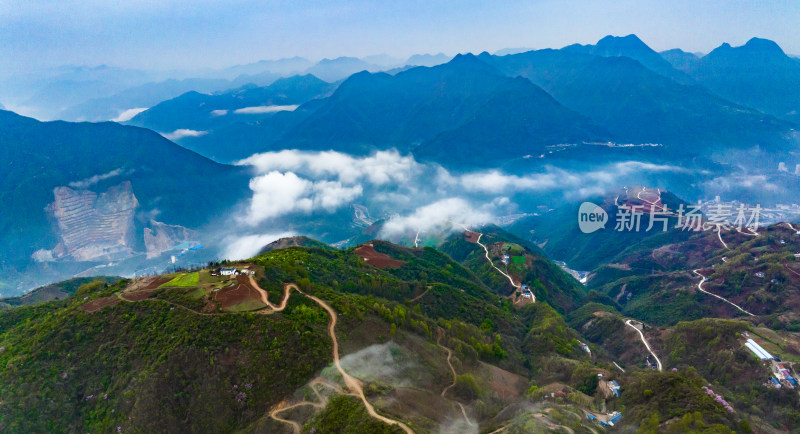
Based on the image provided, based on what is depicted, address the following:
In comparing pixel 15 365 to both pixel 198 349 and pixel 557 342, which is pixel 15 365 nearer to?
pixel 198 349

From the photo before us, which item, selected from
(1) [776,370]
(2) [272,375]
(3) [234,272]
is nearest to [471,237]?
(1) [776,370]

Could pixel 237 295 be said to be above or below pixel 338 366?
above

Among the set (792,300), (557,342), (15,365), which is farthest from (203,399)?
(792,300)

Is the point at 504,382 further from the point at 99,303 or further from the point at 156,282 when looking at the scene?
the point at 99,303

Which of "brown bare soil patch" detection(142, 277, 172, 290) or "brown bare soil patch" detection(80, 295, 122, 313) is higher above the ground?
"brown bare soil patch" detection(142, 277, 172, 290)

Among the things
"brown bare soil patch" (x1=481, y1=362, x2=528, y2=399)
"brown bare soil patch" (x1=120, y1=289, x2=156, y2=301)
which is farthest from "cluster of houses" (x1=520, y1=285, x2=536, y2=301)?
"brown bare soil patch" (x1=120, y1=289, x2=156, y2=301)

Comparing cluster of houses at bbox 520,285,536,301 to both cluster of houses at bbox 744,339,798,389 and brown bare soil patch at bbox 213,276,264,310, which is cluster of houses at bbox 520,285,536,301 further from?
brown bare soil patch at bbox 213,276,264,310
